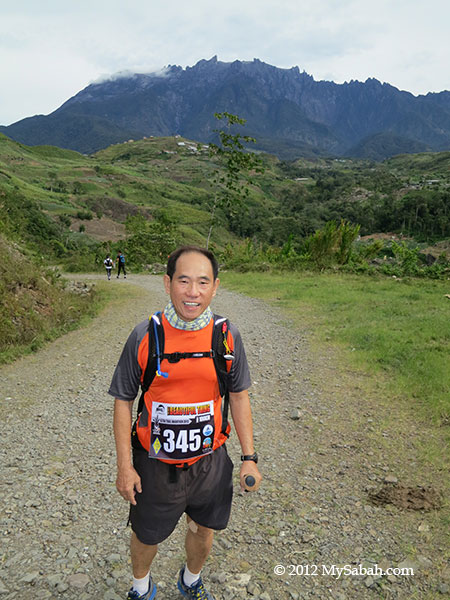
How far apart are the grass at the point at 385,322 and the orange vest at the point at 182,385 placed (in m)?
4.19

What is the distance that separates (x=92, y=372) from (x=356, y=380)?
15.0 feet

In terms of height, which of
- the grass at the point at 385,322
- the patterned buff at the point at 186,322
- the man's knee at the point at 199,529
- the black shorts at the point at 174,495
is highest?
the patterned buff at the point at 186,322

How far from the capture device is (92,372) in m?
6.98

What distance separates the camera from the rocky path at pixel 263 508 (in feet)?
9.10

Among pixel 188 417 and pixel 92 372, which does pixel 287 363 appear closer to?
pixel 92 372

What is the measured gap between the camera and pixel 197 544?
2.34 m

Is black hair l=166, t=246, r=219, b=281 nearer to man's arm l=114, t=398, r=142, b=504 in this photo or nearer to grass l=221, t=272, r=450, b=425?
man's arm l=114, t=398, r=142, b=504

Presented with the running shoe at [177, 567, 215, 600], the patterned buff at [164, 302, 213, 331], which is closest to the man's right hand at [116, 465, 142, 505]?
the patterned buff at [164, 302, 213, 331]

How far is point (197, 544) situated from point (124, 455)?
816 millimetres

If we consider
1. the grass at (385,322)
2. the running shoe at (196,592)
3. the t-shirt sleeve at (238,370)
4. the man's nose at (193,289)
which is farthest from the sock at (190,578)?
the grass at (385,322)

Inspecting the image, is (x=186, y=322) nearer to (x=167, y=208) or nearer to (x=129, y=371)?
(x=129, y=371)

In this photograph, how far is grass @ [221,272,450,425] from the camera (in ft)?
19.7

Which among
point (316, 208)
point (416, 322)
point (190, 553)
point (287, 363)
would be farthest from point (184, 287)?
point (316, 208)

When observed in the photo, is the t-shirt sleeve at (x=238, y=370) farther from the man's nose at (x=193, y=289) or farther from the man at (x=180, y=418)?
the man's nose at (x=193, y=289)
